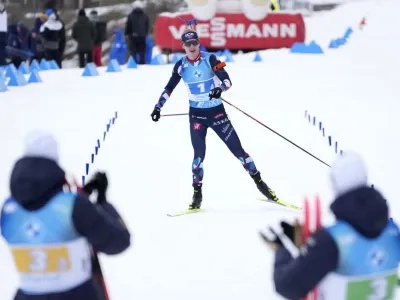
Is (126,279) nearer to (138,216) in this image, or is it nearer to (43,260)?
(138,216)

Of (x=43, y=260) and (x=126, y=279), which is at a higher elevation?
(x=43, y=260)

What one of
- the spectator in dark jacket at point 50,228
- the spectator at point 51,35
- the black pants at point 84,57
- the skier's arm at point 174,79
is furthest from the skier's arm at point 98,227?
the black pants at point 84,57

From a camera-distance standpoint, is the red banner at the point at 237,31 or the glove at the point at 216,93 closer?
the glove at the point at 216,93

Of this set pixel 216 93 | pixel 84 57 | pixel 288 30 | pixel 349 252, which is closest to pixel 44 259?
pixel 349 252

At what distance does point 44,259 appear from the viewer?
10.1 ft

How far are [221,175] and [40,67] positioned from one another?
10.5m

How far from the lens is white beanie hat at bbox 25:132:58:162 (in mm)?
3045

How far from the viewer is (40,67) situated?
58.7 feet

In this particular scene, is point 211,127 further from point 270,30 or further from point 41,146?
point 270,30

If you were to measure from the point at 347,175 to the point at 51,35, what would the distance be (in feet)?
51.1

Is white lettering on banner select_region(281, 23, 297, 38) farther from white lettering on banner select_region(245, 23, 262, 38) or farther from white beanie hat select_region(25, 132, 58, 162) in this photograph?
white beanie hat select_region(25, 132, 58, 162)

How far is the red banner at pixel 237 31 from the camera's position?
21141mm

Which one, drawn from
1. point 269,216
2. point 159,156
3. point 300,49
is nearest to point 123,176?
point 159,156

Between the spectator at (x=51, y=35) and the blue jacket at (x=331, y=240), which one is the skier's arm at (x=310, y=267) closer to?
the blue jacket at (x=331, y=240)
